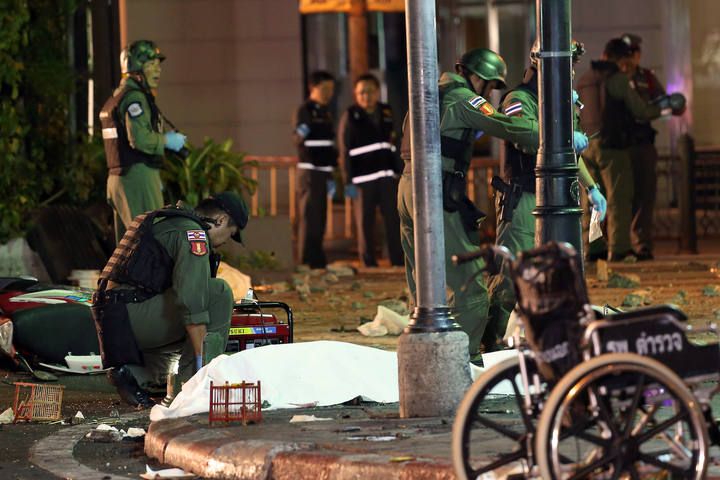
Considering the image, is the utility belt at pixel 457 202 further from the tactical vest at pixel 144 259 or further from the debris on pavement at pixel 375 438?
the debris on pavement at pixel 375 438

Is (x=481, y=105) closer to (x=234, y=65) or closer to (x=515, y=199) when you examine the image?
(x=515, y=199)

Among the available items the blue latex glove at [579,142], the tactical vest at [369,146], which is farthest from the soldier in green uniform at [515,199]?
the tactical vest at [369,146]

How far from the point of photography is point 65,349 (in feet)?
34.5

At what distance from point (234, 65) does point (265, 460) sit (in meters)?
15.8

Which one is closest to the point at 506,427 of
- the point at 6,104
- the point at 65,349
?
the point at 65,349

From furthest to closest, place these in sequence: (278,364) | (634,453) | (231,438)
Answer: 1. (278,364)
2. (231,438)
3. (634,453)

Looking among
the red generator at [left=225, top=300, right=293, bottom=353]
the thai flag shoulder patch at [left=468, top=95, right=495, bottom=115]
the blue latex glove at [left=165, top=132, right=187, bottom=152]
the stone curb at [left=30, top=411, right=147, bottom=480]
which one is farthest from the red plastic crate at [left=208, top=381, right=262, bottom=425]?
the blue latex glove at [left=165, top=132, right=187, bottom=152]

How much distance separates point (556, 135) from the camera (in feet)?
27.3

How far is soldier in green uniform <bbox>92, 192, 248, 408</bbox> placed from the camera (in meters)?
9.03

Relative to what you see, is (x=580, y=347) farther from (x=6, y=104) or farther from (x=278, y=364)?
(x=6, y=104)

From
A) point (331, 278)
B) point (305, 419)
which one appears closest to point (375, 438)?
point (305, 419)

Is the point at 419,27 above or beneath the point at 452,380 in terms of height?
above

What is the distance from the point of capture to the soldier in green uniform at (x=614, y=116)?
1653cm

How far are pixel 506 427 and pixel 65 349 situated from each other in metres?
4.91
